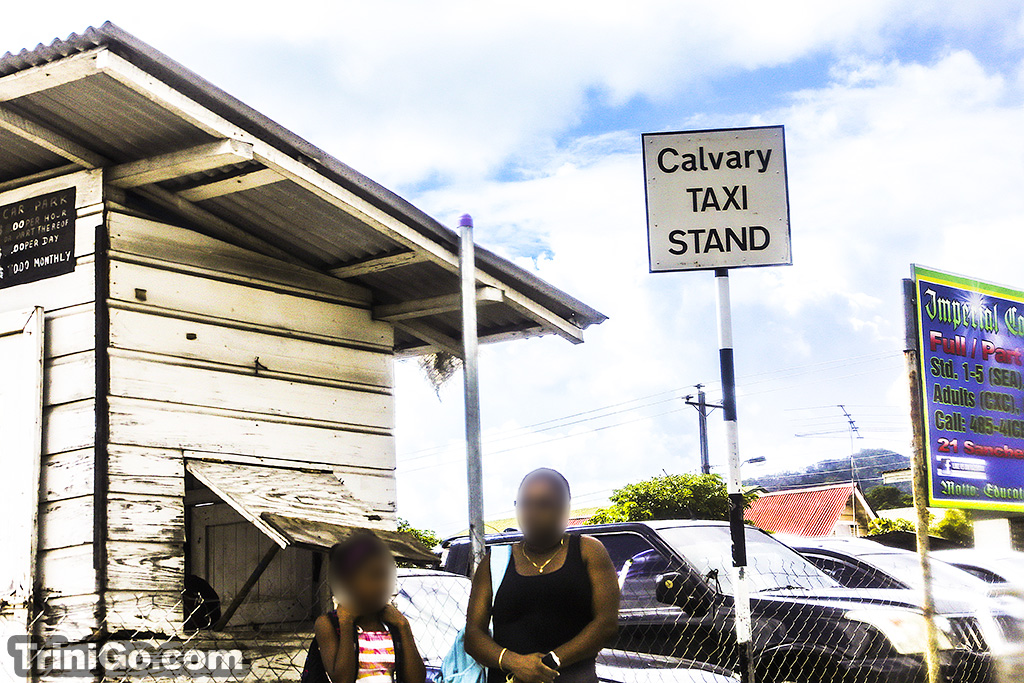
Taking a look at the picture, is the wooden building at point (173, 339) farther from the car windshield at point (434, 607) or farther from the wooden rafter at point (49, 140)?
the car windshield at point (434, 607)

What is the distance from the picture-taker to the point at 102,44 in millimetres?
5508

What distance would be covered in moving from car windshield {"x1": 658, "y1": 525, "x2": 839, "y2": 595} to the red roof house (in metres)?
43.3

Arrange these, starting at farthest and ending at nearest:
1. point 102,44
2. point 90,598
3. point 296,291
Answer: point 296,291 → point 90,598 → point 102,44

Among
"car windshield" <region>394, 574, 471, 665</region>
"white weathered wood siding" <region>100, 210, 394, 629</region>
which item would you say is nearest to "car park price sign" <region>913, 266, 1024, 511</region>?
"car windshield" <region>394, 574, 471, 665</region>

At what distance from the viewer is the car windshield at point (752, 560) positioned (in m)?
8.21

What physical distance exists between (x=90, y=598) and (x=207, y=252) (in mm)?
2229

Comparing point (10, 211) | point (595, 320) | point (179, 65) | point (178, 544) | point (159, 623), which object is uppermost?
point (179, 65)

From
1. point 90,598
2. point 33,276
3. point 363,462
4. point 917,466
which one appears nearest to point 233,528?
point 363,462

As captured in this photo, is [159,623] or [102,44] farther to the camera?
[159,623]

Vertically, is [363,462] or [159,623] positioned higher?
[363,462]

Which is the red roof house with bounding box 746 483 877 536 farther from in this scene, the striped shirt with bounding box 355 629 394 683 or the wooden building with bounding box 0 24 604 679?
the striped shirt with bounding box 355 629 394 683

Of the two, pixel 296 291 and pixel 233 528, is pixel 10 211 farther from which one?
pixel 233 528

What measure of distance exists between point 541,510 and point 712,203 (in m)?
2.57

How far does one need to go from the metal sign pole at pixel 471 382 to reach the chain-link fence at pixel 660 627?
36.7 inches
